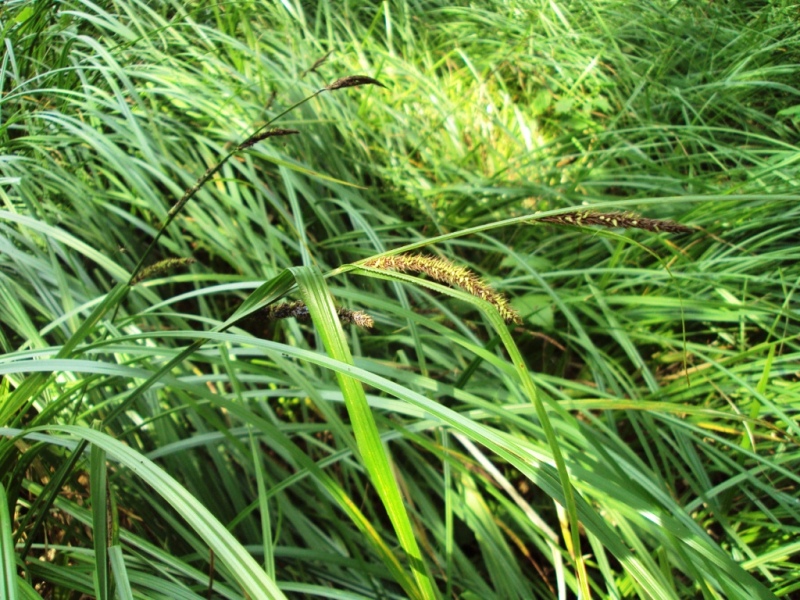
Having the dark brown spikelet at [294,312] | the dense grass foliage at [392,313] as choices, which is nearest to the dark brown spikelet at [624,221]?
the dense grass foliage at [392,313]

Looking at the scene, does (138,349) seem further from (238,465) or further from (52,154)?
(52,154)

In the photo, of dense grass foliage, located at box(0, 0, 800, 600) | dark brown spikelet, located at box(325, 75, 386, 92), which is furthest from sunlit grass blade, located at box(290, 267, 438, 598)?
dark brown spikelet, located at box(325, 75, 386, 92)

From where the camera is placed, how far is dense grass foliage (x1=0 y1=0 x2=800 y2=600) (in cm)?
72

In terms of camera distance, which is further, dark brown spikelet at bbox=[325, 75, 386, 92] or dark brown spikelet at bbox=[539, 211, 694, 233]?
dark brown spikelet at bbox=[325, 75, 386, 92]

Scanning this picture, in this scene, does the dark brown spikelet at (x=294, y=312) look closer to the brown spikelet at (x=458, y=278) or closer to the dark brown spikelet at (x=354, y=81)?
the brown spikelet at (x=458, y=278)

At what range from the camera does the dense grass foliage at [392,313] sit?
0.72 metres

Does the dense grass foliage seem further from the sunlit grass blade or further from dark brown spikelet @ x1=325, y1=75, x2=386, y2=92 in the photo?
dark brown spikelet @ x1=325, y1=75, x2=386, y2=92

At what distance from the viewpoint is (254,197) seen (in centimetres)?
170

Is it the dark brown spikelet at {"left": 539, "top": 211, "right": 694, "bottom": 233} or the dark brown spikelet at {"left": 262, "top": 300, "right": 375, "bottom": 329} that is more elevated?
the dark brown spikelet at {"left": 262, "top": 300, "right": 375, "bottom": 329}

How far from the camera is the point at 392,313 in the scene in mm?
1423

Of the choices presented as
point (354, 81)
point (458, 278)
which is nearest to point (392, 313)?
point (354, 81)

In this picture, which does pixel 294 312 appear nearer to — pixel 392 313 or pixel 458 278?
pixel 458 278

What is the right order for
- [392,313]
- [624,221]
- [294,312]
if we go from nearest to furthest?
[624,221] < [294,312] < [392,313]

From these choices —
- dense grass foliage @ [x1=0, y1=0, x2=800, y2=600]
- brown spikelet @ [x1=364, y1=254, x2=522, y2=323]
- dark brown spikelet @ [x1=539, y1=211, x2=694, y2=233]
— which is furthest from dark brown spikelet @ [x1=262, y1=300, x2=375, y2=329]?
dark brown spikelet @ [x1=539, y1=211, x2=694, y2=233]
